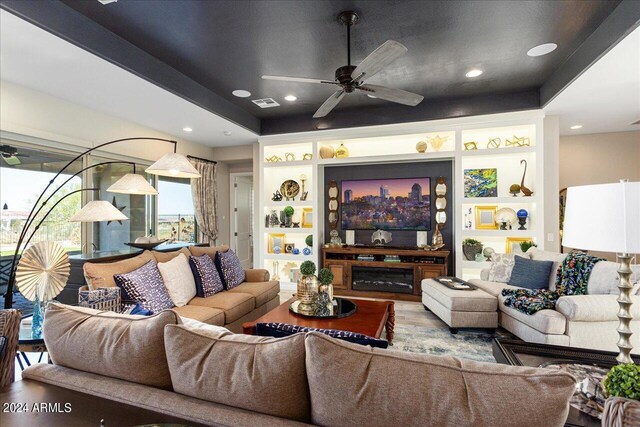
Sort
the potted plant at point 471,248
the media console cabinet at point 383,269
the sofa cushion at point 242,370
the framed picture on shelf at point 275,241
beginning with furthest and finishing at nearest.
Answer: the framed picture on shelf at point 275,241 < the media console cabinet at point 383,269 < the potted plant at point 471,248 < the sofa cushion at point 242,370

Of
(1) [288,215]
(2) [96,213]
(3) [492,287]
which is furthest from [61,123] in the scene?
(3) [492,287]

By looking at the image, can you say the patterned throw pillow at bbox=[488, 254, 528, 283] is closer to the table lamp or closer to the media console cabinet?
the media console cabinet

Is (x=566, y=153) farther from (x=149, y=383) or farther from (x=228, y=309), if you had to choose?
(x=149, y=383)

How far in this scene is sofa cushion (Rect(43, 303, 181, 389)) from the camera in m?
1.01

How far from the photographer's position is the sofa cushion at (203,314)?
2474 millimetres

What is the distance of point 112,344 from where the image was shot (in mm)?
1044

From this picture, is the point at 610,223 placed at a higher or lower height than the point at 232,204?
lower

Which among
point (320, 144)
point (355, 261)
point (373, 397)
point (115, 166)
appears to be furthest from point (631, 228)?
point (115, 166)

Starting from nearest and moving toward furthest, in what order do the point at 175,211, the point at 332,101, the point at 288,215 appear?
the point at 332,101, the point at 175,211, the point at 288,215

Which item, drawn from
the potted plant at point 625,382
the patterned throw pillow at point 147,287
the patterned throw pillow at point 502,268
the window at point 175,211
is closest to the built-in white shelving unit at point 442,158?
the patterned throw pillow at point 502,268

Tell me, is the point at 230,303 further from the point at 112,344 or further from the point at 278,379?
the point at 278,379

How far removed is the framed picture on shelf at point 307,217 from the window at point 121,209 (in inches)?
101

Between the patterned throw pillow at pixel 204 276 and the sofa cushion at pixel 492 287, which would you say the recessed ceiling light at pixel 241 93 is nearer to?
the patterned throw pillow at pixel 204 276

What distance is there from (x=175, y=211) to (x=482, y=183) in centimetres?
527
